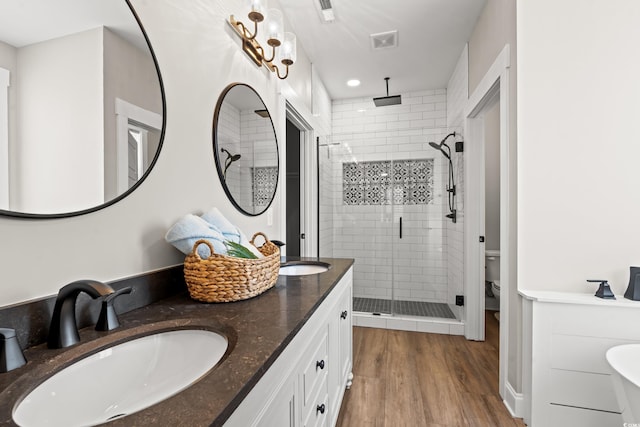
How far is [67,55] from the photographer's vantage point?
0.75 meters

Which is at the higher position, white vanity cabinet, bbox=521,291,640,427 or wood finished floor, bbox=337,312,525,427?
white vanity cabinet, bbox=521,291,640,427

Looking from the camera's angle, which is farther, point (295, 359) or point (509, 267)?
point (509, 267)

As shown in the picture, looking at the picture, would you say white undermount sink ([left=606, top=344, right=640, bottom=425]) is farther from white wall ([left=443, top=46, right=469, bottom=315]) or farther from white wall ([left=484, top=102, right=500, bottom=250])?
white wall ([left=484, top=102, right=500, bottom=250])

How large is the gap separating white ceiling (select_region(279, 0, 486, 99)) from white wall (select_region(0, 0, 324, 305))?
105 cm

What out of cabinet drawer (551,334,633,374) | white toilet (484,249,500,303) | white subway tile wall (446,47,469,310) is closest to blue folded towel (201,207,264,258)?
cabinet drawer (551,334,633,374)

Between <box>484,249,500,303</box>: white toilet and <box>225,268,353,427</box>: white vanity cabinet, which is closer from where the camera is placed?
<box>225,268,353,427</box>: white vanity cabinet

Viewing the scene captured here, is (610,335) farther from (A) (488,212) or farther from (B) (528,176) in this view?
(A) (488,212)

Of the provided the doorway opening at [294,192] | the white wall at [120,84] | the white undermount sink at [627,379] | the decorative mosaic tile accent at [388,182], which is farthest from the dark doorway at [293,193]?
the white undermount sink at [627,379]

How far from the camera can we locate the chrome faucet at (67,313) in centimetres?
64

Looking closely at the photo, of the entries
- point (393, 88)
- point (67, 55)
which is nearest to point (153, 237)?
point (67, 55)

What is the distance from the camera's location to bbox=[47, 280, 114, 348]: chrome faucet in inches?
25.2

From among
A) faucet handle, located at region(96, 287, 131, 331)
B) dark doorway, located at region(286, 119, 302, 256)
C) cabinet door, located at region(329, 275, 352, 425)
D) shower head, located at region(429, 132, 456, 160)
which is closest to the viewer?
faucet handle, located at region(96, 287, 131, 331)

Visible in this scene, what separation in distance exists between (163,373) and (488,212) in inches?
147

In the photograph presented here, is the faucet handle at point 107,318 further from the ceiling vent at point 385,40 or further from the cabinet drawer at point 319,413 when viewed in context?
the ceiling vent at point 385,40
